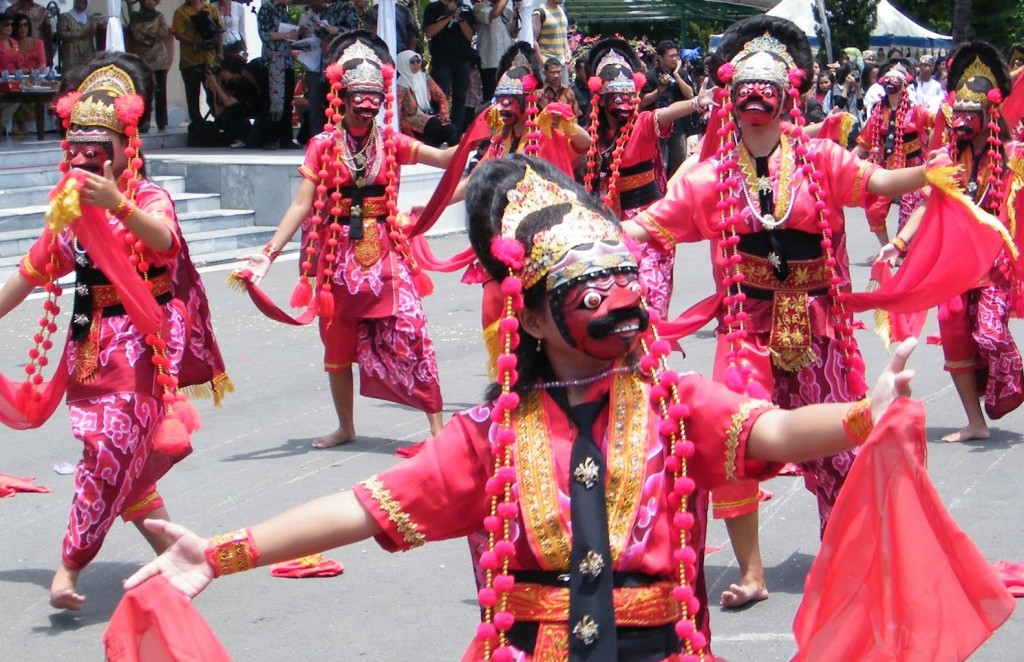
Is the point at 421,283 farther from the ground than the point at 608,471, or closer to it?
closer to it

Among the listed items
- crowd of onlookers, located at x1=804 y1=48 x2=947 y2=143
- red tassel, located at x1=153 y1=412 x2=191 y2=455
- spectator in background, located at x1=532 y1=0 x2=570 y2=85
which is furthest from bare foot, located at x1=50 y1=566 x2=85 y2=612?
crowd of onlookers, located at x1=804 y1=48 x2=947 y2=143

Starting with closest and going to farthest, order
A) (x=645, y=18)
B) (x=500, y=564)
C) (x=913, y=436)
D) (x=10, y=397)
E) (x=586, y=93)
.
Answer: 1. (x=913, y=436)
2. (x=500, y=564)
3. (x=10, y=397)
4. (x=586, y=93)
5. (x=645, y=18)

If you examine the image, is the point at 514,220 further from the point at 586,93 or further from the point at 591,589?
the point at 586,93

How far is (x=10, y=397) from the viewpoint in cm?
560

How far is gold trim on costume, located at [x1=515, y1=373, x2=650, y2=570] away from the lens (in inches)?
117

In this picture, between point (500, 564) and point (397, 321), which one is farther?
point (397, 321)

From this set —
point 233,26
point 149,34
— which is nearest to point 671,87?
point 233,26

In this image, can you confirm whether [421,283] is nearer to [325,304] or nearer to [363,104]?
[325,304]

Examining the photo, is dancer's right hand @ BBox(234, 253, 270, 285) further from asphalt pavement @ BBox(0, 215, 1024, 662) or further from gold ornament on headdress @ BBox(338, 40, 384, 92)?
gold ornament on headdress @ BBox(338, 40, 384, 92)

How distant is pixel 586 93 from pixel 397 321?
24.8 ft

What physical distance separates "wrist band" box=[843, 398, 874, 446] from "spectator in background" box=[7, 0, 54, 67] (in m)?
15.2

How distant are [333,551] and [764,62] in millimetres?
2508

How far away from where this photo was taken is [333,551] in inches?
237

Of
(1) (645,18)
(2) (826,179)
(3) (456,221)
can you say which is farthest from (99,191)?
(1) (645,18)
